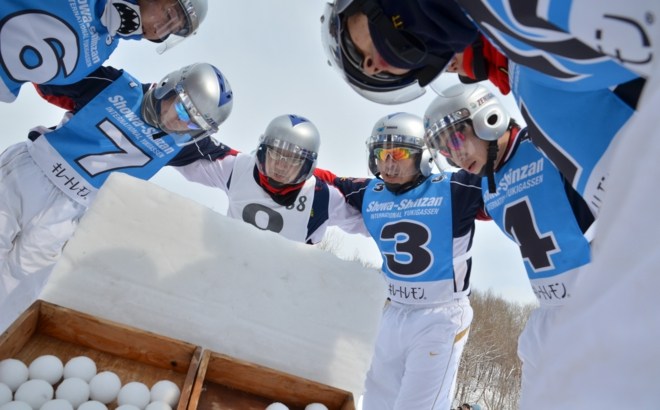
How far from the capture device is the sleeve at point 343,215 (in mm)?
4180

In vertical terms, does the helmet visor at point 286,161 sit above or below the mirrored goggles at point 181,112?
below

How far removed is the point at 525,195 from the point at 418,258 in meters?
1.24

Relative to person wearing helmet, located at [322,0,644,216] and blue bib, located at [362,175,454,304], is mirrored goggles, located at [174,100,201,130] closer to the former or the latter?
blue bib, located at [362,175,454,304]

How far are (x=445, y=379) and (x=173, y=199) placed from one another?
123 inches

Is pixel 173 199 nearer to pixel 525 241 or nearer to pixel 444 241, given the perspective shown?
pixel 525 241

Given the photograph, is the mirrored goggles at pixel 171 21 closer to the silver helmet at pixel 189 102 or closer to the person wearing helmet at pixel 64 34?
the person wearing helmet at pixel 64 34

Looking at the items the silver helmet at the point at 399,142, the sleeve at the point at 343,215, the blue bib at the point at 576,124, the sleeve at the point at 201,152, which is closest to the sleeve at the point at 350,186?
the sleeve at the point at 343,215

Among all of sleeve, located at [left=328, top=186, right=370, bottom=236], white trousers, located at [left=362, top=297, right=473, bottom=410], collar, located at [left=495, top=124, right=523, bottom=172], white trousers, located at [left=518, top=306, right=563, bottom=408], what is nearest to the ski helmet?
collar, located at [left=495, top=124, right=523, bottom=172]

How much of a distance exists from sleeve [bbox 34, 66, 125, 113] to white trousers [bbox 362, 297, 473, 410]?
3.37m

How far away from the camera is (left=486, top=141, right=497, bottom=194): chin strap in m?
3.08

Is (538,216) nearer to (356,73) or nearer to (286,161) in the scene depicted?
(356,73)

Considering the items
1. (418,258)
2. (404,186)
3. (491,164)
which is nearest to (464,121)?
(491,164)

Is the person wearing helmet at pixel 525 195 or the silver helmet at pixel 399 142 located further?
the silver helmet at pixel 399 142

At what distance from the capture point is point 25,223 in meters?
3.60
